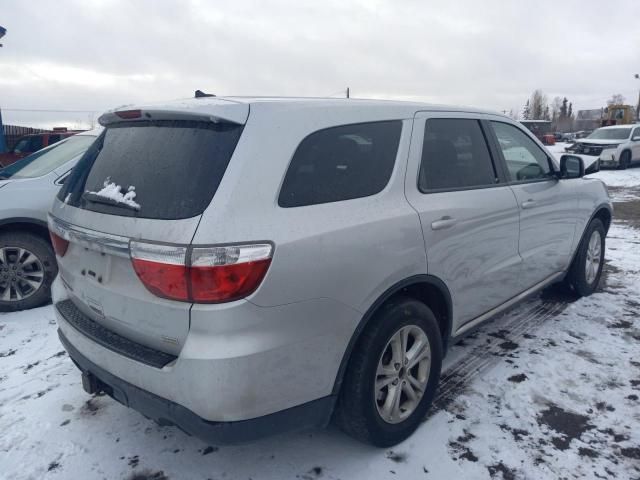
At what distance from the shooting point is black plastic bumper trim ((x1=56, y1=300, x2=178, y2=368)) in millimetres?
2098

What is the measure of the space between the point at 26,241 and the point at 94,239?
289cm

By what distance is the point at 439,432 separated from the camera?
279 centimetres

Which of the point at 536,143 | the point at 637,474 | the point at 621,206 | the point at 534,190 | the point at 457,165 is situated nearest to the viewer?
the point at 637,474

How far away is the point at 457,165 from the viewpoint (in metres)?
3.12

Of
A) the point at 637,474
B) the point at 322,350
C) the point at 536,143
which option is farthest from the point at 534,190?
the point at 322,350

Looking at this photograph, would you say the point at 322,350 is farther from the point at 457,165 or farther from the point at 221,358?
the point at 457,165

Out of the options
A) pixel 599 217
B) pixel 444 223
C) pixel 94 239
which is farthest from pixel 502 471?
pixel 599 217

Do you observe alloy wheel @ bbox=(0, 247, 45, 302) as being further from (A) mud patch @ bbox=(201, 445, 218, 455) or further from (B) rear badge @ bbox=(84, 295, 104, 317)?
(A) mud patch @ bbox=(201, 445, 218, 455)

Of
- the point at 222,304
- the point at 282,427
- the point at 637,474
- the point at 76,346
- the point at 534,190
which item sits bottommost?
the point at 637,474

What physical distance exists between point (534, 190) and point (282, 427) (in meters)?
2.68

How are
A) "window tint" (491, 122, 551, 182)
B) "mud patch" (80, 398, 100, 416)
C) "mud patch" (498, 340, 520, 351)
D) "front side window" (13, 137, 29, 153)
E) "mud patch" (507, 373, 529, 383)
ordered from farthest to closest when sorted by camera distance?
"front side window" (13, 137, 29, 153) → "mud patch" (498, 340, 520, 351) → "window tint" (491, 122, 551, 182) → "mud patch" (507, 373, 529, 383) → "mud patch" (80, 398, 100, 416)

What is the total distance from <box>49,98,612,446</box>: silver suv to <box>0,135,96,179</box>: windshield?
2469 millimetres

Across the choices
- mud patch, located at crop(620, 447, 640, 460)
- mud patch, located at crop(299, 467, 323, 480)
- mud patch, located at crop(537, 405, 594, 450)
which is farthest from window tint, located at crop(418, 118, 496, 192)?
mud patch, located at crop(620, 447, 640, 460)

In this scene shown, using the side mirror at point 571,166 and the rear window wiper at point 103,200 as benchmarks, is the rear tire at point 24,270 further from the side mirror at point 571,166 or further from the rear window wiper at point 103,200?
the side mirror at point 571,166
